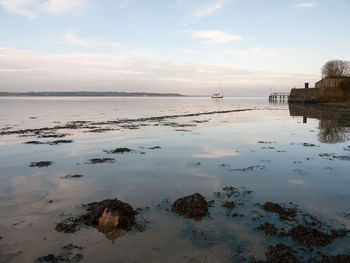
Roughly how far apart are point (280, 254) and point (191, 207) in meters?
2.29

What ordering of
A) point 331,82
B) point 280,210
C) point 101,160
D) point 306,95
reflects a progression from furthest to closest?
point 306,95, point 331,82, point 101,160, point 280,210

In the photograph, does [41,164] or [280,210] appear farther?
[41,164]

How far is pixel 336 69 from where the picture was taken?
68500 mm

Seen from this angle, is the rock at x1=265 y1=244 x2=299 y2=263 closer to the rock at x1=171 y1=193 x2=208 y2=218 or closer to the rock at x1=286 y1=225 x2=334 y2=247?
the rock at x1=286 y1=225 x2=334 y2=247

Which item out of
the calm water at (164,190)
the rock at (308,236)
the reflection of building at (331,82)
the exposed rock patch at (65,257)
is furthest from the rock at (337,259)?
the reflection of building at (331,82)

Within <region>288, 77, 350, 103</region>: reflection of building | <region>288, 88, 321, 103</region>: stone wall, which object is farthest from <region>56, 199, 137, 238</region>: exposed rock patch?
<region>288, 88, 321, 103</region>: stone wall

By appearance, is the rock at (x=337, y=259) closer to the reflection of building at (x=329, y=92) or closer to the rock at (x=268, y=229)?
the rock at (x=268, y=229)

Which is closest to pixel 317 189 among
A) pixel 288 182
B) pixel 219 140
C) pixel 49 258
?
pixel 288 182

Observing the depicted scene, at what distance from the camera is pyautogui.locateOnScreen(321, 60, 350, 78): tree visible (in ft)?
223

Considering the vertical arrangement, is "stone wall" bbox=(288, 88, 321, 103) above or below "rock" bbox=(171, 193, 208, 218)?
above

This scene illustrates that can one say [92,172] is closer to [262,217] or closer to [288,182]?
[262,217]

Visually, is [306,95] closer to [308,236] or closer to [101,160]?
[101,160]

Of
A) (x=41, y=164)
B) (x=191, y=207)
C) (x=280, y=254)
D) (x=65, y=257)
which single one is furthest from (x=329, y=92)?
(x=65, y=257)

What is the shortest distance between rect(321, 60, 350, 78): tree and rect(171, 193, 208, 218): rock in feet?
250
